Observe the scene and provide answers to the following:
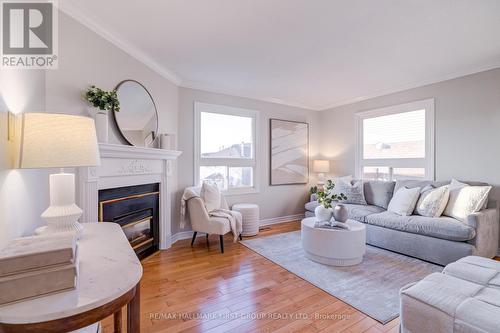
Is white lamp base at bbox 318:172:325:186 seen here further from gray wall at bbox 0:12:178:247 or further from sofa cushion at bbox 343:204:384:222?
gray wall at bbox 0:12:178:247

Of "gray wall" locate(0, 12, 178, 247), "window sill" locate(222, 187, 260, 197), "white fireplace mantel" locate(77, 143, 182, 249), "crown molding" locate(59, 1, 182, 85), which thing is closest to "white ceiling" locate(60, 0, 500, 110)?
"crown molding" locate(59, 1, 182, 85)

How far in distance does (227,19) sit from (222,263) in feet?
8.67

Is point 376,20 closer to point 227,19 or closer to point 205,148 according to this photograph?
point 227,19

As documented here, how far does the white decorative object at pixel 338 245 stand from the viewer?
8.93 feet

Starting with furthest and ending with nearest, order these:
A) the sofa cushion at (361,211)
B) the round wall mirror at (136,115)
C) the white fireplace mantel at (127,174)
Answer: the sofa cushion at (361,211) < the round wall mirror at (136,115) < the white fireplace mantel at (127,174)

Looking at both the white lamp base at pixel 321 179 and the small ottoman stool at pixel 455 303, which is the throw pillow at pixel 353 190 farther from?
the small ottoman stool at pixel 455 303

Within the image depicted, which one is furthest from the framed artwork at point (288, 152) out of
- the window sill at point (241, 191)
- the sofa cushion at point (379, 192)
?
the sofa cushion at point (379, 192)

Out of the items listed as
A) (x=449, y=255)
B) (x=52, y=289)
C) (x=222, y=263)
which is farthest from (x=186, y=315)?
(x=449, y=255)

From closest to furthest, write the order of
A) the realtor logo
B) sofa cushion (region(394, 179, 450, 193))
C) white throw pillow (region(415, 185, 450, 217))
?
the realtor logo → white throw pillow (region(415, 185, 450, 217)) → sofa cushion (region(394, 179, 450, 193))

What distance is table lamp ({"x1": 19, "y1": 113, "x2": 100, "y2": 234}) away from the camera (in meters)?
1.14

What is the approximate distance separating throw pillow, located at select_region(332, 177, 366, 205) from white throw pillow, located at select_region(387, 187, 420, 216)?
60 centimetres

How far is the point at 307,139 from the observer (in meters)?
5.31

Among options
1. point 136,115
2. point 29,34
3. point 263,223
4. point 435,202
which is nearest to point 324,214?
point 435,202

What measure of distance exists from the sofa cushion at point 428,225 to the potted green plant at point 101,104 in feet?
11.8
